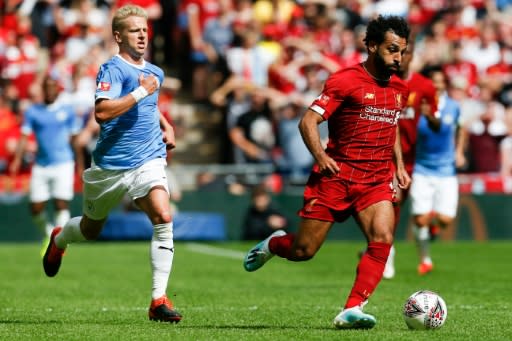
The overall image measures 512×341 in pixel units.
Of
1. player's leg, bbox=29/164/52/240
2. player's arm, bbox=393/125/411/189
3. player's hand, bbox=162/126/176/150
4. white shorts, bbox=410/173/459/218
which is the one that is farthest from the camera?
player's leg, bbox=29/164/52/240

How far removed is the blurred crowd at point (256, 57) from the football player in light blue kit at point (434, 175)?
634 cm

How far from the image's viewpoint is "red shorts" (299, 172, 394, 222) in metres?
9.38

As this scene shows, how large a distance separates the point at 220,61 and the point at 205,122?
148cm

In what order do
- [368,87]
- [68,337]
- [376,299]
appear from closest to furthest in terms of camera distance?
[68,337], [368,87], [376,299]

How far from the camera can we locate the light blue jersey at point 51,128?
18094 millimetres

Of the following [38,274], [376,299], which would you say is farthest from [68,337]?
[38,274]

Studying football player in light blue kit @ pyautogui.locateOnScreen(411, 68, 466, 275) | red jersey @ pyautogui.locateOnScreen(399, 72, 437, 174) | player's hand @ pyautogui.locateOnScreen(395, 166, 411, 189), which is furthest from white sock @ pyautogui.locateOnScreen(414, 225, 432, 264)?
player's hand @ pyautogui.locateOnScreen(395, 166, 411, 189)

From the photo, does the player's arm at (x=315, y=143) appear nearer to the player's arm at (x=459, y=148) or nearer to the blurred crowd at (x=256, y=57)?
the player's arm at (x=459, y=148)

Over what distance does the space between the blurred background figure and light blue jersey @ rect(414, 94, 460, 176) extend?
5.81 m

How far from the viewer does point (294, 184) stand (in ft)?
73.6

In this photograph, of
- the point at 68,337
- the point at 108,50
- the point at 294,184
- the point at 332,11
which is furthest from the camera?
the point at 332,11

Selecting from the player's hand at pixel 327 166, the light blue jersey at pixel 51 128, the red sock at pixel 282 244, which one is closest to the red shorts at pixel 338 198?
the player's hand at pixel 327 166

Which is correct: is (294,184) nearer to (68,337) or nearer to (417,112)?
(417,112)

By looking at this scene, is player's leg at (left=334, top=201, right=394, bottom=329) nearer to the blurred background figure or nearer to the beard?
the beard
